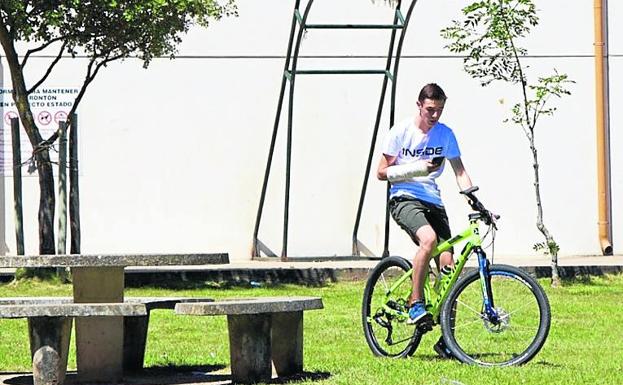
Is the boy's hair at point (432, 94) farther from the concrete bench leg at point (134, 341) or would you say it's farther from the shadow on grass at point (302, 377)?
the concrete bench leg at point (134, 341)

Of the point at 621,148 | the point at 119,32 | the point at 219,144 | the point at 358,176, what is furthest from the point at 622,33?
the point at 119,32

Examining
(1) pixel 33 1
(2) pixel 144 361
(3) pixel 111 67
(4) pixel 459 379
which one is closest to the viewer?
(4) pixel 459 379

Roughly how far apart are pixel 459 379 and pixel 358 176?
13043 mm

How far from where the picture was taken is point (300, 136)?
836 inches

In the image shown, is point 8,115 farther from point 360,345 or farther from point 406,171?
point 406,171

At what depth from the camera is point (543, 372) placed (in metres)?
8.54

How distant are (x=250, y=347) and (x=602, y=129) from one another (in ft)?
44.8

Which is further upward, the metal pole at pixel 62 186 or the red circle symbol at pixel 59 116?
the red circle symbol at pixel 59 116

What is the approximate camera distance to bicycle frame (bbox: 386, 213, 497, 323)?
8.90m

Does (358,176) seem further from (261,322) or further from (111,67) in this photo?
(261,322)

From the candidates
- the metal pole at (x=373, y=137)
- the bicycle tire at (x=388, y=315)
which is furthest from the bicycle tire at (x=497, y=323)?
the metal pole at (x=373, y=137)

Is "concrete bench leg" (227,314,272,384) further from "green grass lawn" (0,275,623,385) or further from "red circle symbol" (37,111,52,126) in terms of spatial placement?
"red circle symbol" (37,111,52,126)

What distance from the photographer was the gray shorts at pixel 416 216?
929 centimetres

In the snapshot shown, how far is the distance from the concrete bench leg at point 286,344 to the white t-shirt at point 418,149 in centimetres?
122
